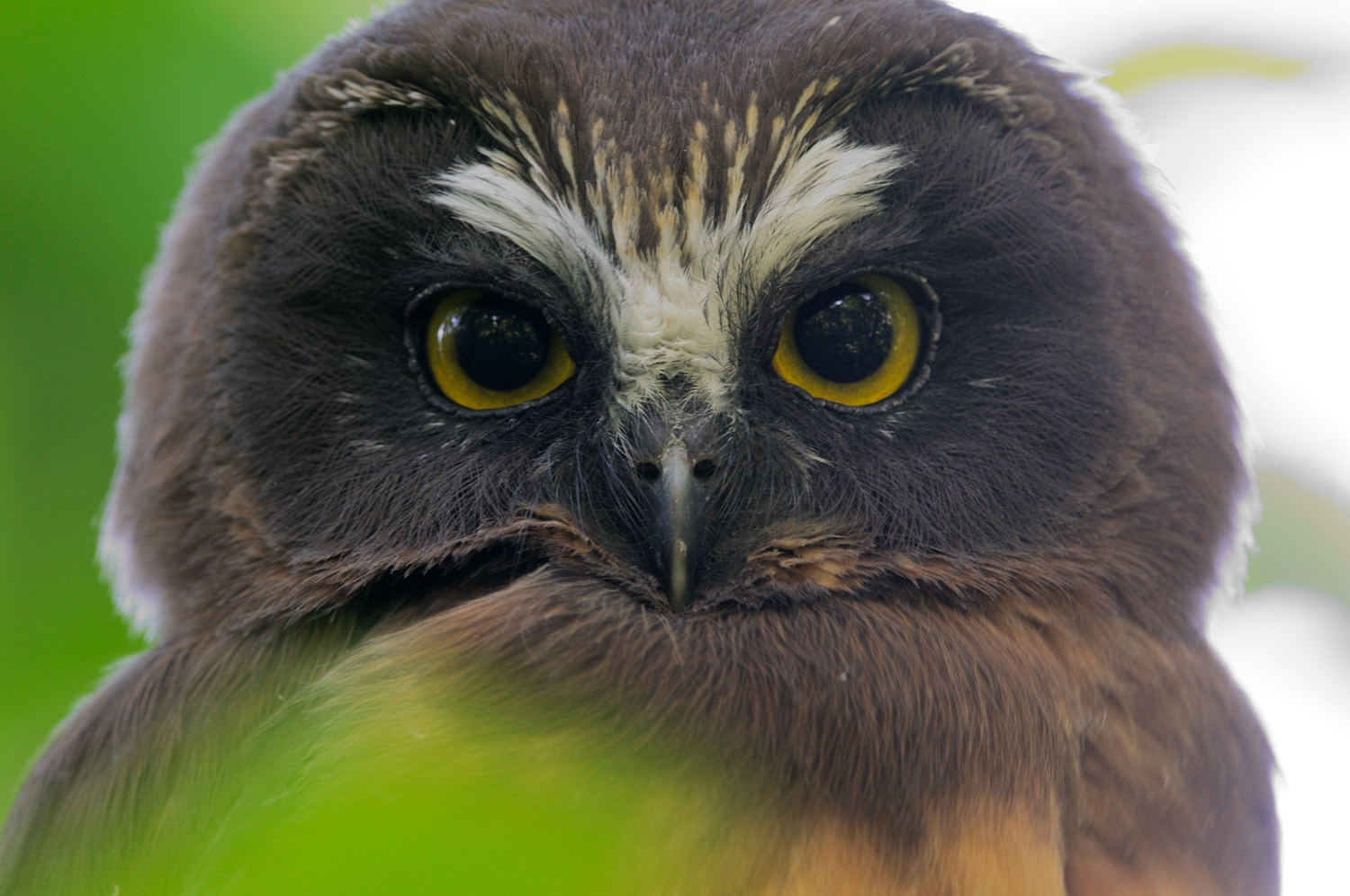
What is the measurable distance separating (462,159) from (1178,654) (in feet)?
4.66

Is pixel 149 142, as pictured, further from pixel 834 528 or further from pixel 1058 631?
pixel 1058 631

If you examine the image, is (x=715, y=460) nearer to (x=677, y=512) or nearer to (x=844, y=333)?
(x=677, y=512)

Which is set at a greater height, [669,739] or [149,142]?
[149,142]

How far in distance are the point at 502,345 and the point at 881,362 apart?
1.94ft

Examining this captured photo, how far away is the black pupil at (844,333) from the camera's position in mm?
1855

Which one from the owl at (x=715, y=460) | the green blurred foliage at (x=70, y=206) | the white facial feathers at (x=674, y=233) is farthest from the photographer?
the white facial feathers at (x=674, y=233)

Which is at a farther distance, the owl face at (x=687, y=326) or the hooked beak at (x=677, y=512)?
the owl face at (x=687, y=326)

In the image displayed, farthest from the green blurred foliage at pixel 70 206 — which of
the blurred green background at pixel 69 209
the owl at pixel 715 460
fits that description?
the owl at pixel 715 460

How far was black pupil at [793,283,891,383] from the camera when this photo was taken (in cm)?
186

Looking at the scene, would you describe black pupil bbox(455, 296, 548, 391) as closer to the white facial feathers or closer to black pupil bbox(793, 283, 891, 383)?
the white facial feathers

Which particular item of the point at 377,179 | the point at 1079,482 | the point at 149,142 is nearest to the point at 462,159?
the point at 377,179

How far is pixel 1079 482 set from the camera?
75.7 inches

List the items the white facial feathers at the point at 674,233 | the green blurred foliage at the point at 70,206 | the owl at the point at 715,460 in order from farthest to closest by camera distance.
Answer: the white facial feathers at the point at 674,233 → the owl at the point at 715,460 → the green blurred foliage at the point at 70,206

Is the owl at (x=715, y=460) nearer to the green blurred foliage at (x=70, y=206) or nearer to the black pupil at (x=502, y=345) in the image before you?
the black pupil at (x=502, y=345)
